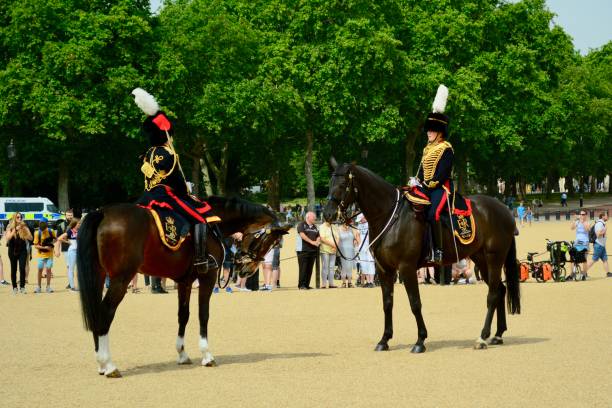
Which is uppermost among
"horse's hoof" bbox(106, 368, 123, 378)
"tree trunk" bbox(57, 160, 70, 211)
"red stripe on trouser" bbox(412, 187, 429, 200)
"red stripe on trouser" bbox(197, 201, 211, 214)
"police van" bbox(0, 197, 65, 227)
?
"tree trunk" bbox(57, 160, 70, 211)

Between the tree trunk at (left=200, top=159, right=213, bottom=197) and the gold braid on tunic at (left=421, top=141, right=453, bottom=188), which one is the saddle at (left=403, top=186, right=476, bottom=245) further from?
the tree trunk at (left=200, top=159, right=213, bottom=197)

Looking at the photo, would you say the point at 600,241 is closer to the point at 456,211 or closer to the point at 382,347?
the point at 456,211

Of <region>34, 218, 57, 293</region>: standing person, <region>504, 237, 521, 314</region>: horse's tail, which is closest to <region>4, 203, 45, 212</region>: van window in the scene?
<region>34, 218, 57, 293</region>: standing person

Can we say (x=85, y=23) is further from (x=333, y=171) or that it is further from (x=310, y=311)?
(x=333, y=171)

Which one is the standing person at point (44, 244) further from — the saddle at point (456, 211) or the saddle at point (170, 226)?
the saddle at point (456, 211)

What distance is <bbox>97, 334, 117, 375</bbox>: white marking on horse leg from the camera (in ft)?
44.7

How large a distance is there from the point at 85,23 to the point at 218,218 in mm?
48005

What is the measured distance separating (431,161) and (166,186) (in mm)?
4097

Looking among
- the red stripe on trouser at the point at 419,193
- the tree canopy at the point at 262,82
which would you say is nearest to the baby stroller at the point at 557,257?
the red stripe on trouser at the point at 419,193

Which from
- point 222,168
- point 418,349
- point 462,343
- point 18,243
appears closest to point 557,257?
point 462,343

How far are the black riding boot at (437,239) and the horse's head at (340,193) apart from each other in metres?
1.31

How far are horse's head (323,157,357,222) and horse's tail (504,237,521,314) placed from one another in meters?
3.08

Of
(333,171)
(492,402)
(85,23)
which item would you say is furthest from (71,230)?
(85,23)

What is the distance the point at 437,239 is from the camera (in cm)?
1630
